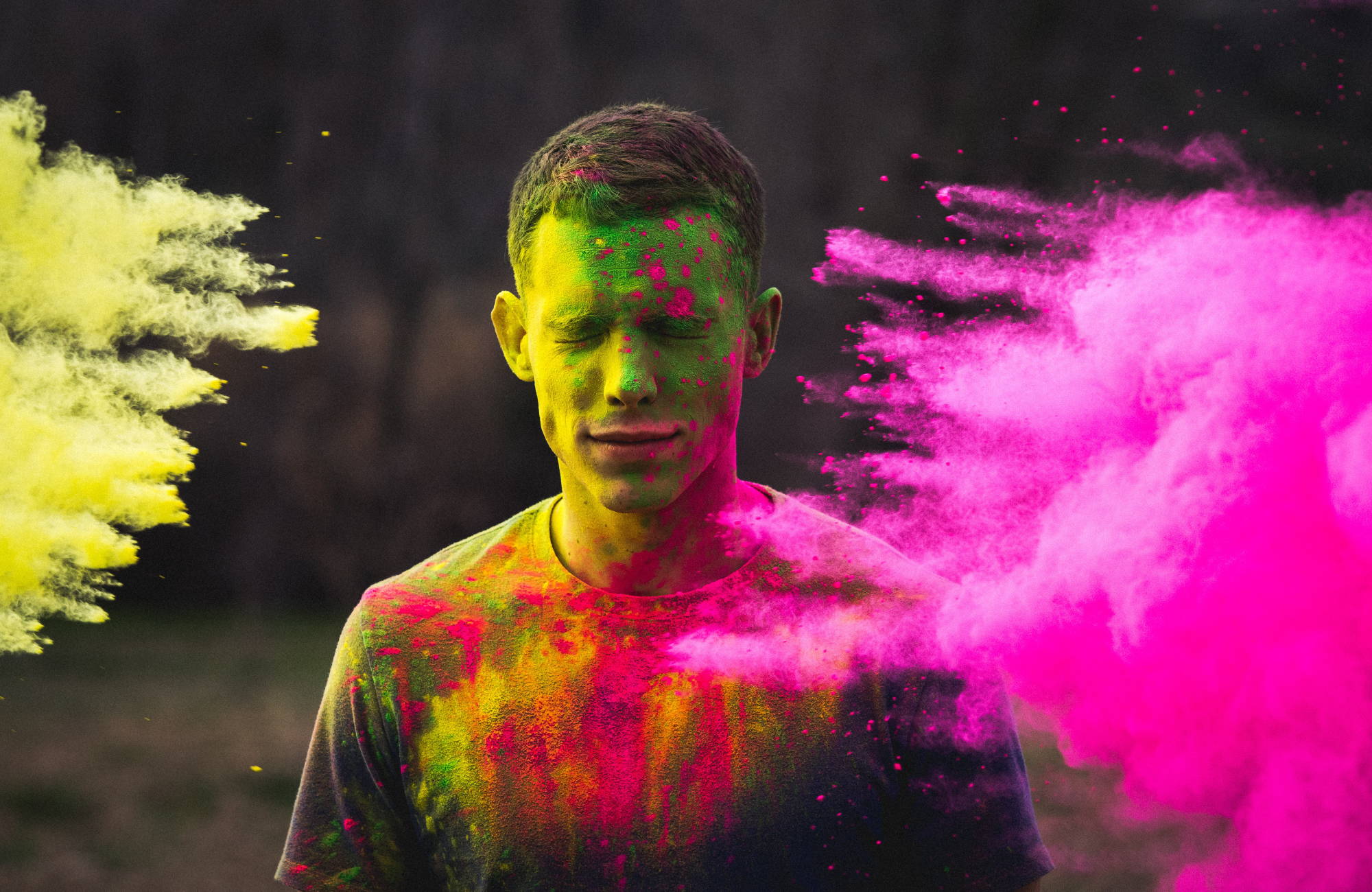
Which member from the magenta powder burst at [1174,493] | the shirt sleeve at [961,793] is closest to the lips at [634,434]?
the magenta powder burst at [1174,493]

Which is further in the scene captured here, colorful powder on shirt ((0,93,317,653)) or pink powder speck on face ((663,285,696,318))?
colorful powder on shirt ((0,93,317,653))

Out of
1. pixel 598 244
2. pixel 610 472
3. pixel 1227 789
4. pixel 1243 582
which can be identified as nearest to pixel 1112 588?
pixel 1243 582

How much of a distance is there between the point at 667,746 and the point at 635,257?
83cm

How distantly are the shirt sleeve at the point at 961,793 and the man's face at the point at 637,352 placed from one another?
0.57 m

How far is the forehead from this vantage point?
1798 millimetres

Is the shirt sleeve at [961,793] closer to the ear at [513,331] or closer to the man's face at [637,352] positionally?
the man's face at [637,352]

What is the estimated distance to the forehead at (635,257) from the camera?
1.80 meters

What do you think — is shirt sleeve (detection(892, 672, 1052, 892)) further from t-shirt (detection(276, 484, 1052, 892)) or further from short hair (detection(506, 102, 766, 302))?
short hair (detection(506, 102, 766, 302))

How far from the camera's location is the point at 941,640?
6.08 feet

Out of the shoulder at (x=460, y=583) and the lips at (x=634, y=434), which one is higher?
the lips at (x=634, y=434)

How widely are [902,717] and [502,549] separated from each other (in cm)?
81

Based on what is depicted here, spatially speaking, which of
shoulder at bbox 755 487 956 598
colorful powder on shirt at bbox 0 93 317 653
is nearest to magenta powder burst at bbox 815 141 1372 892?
shoulder at bbox 755 487 956 598

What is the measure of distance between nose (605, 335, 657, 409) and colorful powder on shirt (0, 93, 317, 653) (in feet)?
6.31

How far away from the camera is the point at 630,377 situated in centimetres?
177
